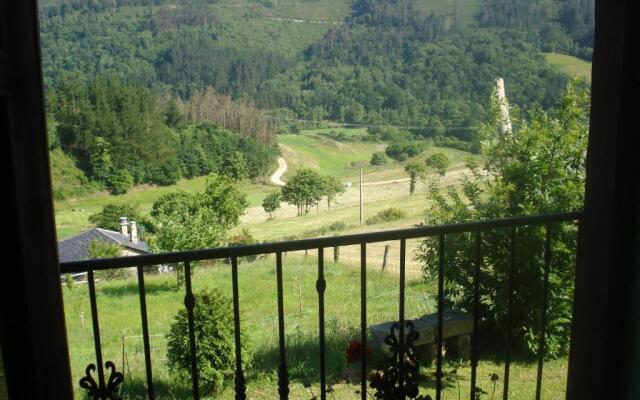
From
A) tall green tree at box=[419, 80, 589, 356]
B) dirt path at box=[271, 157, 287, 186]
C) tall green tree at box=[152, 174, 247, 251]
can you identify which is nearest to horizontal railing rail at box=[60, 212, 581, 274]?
tall green tree at box=[419, 80, 589, 356]

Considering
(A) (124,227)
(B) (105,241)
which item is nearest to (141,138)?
(A) (124,227)

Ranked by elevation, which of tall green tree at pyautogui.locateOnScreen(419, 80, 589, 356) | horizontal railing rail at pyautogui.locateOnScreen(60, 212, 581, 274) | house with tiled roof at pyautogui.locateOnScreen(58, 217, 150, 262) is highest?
horizontal railing rail at pyautogui.locateOnScreen(60, 212, 581, 274)

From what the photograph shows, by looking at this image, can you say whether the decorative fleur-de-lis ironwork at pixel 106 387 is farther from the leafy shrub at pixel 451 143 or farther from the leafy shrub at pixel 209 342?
the leafy shrub at pixel 451 143

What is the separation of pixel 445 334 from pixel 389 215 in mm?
18746

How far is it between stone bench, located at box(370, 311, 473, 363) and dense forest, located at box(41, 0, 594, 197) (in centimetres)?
1922

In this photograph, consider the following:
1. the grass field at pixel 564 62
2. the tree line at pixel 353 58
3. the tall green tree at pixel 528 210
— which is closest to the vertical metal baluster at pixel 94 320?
the tall green tree at pixel 528 210

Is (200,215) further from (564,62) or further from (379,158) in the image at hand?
(564,62)

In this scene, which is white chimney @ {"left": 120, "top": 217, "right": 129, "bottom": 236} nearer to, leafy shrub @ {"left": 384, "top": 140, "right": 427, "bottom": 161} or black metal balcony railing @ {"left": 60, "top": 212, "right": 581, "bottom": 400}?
leafy shrub @ {"left": 384, "top": 140, "right": 427, "bottom": 161}

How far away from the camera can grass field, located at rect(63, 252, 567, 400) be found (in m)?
6.27

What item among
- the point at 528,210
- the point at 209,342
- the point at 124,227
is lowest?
the point at 124,227

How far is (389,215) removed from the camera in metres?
24.3

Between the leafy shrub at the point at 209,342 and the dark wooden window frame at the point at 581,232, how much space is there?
4.54 metres
